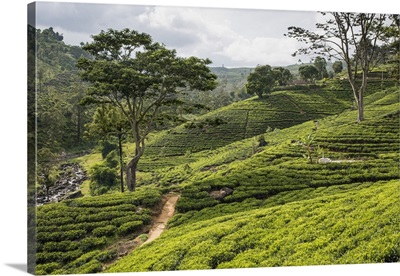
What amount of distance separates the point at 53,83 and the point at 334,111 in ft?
33.8

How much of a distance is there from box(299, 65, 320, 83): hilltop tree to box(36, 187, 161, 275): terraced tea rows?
771 cm

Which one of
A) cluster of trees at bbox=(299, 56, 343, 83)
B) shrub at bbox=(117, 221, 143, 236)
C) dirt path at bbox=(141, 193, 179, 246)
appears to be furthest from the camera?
cluster of trees at bbox=(299, 56, 343, 83)

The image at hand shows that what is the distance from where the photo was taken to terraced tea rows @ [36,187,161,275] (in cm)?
1000

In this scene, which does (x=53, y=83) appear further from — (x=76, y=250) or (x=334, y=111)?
(x=334, y=111)

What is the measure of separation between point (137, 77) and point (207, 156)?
366 centimetres

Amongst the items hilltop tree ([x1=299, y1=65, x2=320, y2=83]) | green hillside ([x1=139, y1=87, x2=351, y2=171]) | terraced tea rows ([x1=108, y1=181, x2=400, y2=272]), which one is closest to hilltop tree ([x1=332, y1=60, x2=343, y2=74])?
hilltop tree ([x1=299, y1=65, x2=320, y2=83])

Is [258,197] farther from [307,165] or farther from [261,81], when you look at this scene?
[261,81]

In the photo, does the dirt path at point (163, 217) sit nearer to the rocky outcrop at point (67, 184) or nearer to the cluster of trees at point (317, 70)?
the rocky outcrop at point (67, 184)

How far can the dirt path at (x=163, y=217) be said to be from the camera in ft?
38.5

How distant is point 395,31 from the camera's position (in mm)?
13383

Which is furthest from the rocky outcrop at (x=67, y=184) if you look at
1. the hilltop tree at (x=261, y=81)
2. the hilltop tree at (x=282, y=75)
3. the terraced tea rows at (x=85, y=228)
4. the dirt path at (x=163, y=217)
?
the hilltop tree at (x=282, y=75)

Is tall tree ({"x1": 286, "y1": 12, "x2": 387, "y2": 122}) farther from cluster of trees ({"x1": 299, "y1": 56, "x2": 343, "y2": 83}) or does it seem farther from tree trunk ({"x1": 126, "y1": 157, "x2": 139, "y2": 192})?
tree trunk ({"x1": 126, "y1": 157, "x2": 139, "y2": 192})

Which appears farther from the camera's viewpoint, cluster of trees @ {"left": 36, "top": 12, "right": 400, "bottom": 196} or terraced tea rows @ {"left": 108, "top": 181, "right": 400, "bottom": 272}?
cluster of trees @ {"left": 36, "top": 12, "right": 400, "bottom": 196}

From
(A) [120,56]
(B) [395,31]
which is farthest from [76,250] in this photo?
(B) [395,31]
